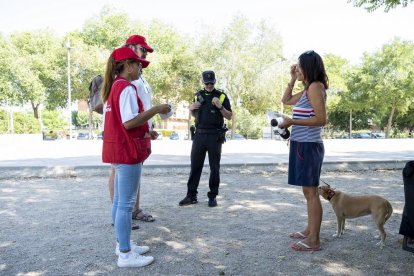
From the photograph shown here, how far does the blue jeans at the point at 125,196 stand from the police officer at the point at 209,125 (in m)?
2.59

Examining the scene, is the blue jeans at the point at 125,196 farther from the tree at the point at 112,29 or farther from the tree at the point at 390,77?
the tree at the point at 390,77

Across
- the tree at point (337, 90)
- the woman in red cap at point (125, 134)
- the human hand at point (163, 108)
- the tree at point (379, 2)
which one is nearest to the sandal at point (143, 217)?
the woman in red cap at point (125, 134)

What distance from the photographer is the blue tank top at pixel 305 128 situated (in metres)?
3.84

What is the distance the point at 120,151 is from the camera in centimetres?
334

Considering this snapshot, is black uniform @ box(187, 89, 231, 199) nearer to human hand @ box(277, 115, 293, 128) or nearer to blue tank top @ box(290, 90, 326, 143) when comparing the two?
blue tank top @ box(290, 90, 326, 143)

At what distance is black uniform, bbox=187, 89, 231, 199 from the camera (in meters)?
6.00

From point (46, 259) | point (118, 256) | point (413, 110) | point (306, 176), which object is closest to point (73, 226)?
point (46, 259)

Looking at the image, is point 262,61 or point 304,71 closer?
point 304,71

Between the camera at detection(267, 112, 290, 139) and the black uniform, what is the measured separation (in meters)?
2.14

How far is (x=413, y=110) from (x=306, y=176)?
54.6 meters

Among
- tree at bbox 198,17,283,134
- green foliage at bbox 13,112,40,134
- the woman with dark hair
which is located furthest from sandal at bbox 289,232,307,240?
green foliage at bbox 13,112,40,134

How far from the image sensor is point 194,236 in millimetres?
4547

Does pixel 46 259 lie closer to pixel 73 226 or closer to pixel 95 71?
pixel 73 226

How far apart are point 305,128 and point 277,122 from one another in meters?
0.37
